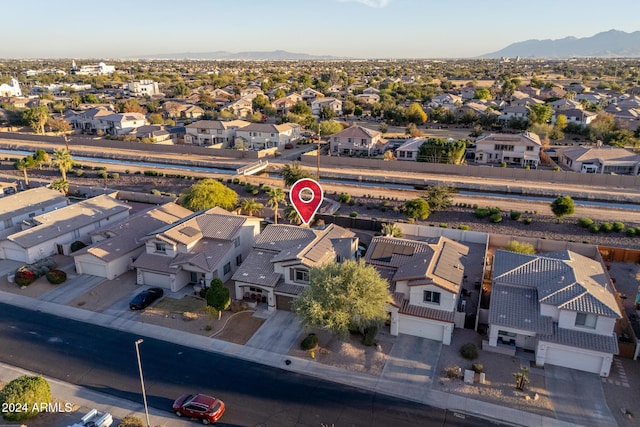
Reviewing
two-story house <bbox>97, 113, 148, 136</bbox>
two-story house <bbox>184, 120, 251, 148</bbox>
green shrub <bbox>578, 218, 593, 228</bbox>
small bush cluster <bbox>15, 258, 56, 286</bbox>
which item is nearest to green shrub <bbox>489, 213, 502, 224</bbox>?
green shrub <bbox>578, 218, 593, 228</bbox>

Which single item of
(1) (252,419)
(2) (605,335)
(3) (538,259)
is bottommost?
(1) (252,419)

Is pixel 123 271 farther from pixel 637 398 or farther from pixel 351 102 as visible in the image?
pixel 351 102

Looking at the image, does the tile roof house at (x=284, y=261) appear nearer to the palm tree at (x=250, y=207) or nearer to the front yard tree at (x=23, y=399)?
the palm tree at (x=250, y=207)

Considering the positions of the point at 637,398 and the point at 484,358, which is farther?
the point at 484,358

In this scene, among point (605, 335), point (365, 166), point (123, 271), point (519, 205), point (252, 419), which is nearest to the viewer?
point (252, 419)

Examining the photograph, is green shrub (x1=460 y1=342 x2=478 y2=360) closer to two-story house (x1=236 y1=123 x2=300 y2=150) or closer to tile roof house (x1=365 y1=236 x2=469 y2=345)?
tile roof house (x1=365 y1=236 x2=469 y2=345)

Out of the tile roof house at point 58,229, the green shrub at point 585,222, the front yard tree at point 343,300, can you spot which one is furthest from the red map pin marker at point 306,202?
the green shrub at point 585,222

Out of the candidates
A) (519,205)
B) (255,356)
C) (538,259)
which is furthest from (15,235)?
(519,205)
